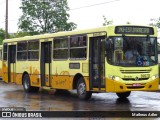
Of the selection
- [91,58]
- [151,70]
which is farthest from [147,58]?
[91,58]

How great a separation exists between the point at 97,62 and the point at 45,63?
15.5 ft

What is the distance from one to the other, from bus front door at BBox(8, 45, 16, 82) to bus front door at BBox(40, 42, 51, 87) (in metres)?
3.62

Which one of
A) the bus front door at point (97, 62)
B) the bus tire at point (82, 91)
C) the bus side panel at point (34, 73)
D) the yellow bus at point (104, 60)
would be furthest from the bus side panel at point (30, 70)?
the bus front door at point (97, 62)

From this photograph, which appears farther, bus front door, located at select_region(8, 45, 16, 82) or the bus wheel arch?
bus front door, located at select_region(8, 45, 16, 82)

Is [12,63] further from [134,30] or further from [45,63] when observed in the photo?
[134,30]

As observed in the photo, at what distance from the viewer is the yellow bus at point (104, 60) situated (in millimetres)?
17531

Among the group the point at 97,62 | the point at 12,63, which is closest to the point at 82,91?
the point at 97,62

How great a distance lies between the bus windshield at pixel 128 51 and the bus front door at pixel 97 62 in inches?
22.7

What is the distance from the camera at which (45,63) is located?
2242 cm

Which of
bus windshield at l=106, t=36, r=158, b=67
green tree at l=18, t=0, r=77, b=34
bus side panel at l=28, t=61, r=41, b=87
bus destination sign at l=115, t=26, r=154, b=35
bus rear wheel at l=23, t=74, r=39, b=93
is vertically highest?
green tree at l=18, t=0, r=77, b=34

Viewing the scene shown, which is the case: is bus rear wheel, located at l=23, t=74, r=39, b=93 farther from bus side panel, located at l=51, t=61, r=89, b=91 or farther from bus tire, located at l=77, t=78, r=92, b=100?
bus tire, located at l=77, t=78, r=92, b=100

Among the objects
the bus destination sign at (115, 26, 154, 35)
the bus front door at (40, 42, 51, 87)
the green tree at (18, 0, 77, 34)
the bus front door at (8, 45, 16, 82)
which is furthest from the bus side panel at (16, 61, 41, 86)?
the green tree at (18, 0, 77, 34)

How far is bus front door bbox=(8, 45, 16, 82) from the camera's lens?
2584 cm

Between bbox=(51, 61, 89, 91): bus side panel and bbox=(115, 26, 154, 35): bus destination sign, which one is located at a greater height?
bbox=(115, 26, 154, 35): bus destination sign
